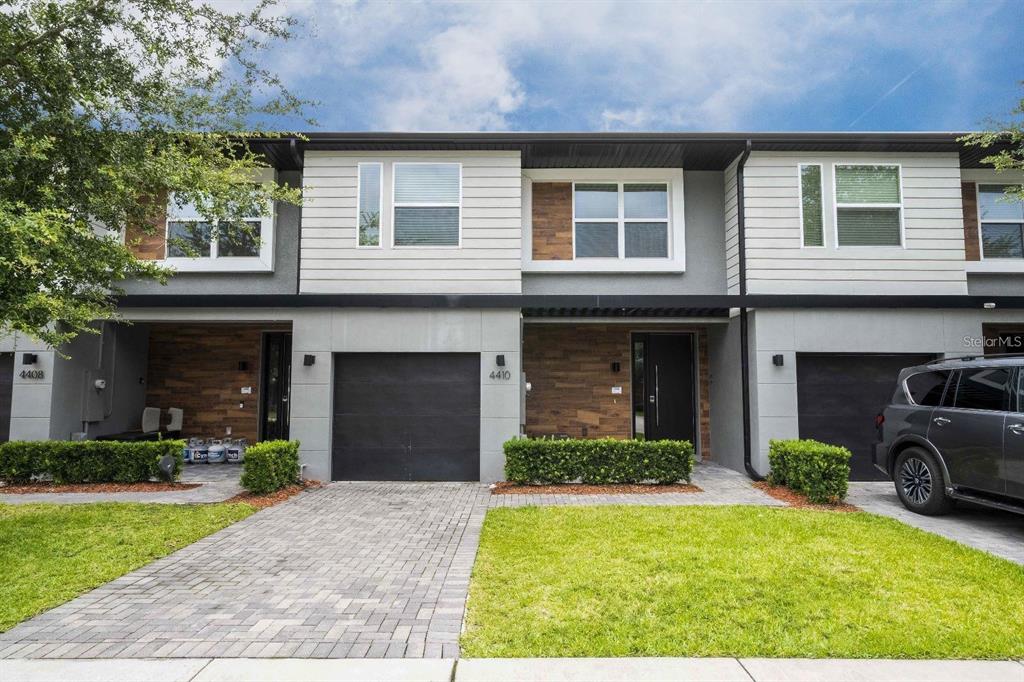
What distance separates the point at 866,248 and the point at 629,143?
4.39 meters

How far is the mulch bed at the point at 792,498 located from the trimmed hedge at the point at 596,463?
116 centimetres

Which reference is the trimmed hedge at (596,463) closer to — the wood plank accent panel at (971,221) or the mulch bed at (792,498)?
the mulch bed at (792,498)

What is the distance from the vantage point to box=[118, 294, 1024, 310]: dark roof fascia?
909 cm

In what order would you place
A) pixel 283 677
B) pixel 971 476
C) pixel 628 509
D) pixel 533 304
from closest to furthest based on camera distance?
pixel 283 677, pixel 971 476, pixel 628 509, pixel 533 304

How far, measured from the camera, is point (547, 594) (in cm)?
417

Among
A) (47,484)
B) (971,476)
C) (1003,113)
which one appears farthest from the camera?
(47,484)

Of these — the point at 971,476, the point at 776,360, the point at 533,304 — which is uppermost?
the point at 533,304

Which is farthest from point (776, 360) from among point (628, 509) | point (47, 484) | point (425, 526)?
point (47, 484)

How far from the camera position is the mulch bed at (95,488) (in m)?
8.22

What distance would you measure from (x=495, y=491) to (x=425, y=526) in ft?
7.00

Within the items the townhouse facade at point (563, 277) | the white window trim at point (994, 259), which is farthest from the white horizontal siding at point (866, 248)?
the white window trim at point (994, 259)

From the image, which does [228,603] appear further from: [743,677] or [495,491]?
[495,491]

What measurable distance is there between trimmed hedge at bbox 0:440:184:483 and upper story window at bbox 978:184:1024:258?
14.4m

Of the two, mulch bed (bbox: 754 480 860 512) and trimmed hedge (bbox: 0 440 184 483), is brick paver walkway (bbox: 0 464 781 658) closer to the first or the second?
trimmed hedge (bbox: 0 440 184 483)
